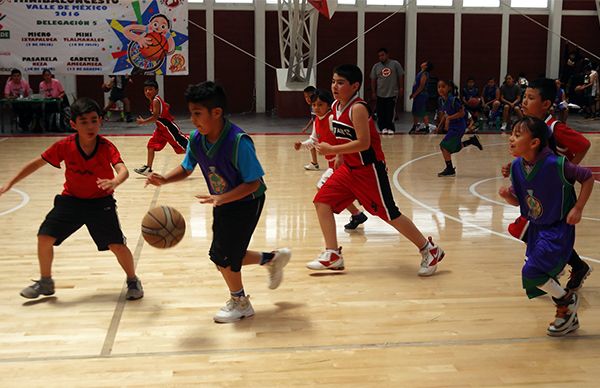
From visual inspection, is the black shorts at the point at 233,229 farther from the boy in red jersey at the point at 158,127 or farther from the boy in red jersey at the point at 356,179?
the boy in red jersey at the point at 158,127

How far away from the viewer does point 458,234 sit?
6.85 m

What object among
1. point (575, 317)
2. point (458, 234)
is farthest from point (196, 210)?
point (575, 317)

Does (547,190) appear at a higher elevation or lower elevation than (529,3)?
lower

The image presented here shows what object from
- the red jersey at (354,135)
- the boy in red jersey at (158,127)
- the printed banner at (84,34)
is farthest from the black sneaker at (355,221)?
the printed banner at (84,34)

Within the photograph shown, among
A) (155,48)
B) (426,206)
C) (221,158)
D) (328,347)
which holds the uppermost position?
(155,48)

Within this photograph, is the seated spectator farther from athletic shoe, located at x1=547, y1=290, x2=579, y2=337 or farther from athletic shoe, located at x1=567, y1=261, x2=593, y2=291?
athletic shoe, located at x1=547, y1=290, x2=579, y2=337

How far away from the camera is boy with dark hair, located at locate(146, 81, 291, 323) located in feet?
A: 13.5

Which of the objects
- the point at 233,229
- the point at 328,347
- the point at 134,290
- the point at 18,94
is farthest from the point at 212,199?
the point at 18,94

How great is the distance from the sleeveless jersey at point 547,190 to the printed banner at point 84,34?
1529 centimetres

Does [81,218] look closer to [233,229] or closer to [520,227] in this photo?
[233,229]

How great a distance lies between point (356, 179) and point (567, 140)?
5.18 ft

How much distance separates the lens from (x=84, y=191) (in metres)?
4.75

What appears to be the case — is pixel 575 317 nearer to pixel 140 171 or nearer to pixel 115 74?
pixel 140 171

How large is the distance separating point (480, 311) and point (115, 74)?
1514 cm
